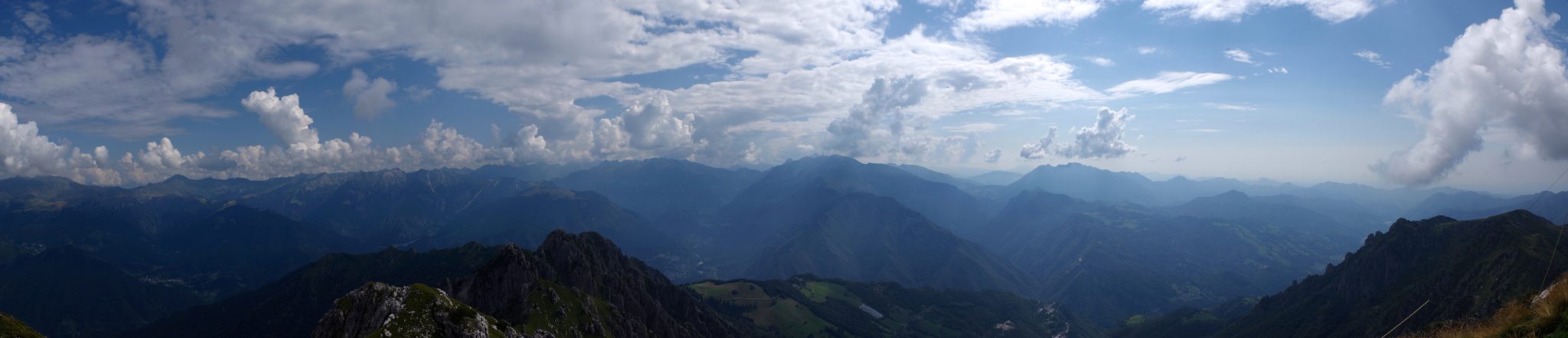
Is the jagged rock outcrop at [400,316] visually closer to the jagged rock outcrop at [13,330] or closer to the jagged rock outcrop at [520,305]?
the jagged rock outcrop at [520,305]

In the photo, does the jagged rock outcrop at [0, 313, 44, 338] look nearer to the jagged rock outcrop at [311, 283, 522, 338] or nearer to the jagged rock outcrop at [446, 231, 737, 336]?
the jagged rock outcrop at [311, 283, 522, 338]

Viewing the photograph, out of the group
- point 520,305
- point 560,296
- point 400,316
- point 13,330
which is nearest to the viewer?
point 400,316

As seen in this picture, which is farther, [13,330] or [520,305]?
[520,305]

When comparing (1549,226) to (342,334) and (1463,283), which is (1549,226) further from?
(342,334)

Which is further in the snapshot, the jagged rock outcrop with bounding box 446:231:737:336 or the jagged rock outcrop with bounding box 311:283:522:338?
the jagged rock outcrop with bounding box 446:231:737:336

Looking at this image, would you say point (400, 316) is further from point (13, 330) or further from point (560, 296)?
point (560, 296)

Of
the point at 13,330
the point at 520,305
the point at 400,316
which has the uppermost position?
the point at 400,316

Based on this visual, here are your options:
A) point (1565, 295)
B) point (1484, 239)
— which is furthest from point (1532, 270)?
point (1565, 295)

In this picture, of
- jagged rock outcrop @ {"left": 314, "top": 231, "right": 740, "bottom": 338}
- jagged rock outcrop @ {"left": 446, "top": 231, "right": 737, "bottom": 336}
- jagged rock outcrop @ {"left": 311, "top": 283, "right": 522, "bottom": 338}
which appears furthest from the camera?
jagged rock outcrop @ {"left": 446, "top": 231, "right": 737, "bottom": 336}

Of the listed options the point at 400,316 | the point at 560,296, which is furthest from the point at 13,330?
the point at 560,296

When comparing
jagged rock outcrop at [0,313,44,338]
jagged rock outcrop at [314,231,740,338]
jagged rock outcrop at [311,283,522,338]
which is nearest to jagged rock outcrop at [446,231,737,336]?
jagged rock outcrop at [314,231,740,338]
